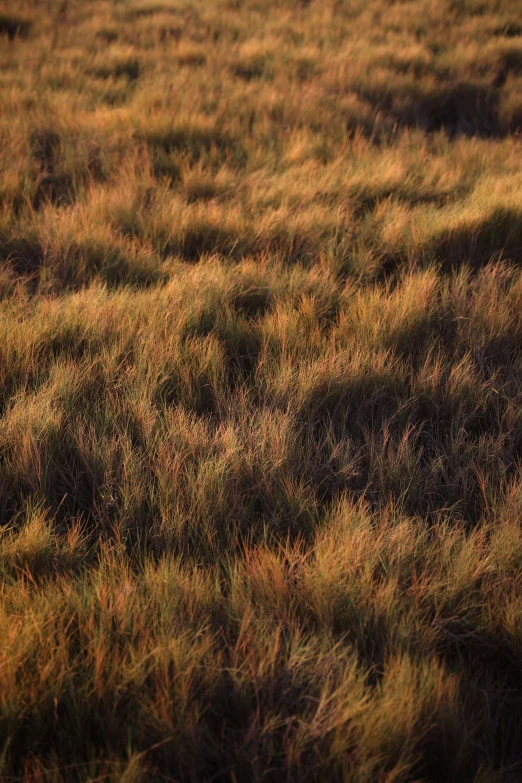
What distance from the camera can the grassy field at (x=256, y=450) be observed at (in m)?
1.18

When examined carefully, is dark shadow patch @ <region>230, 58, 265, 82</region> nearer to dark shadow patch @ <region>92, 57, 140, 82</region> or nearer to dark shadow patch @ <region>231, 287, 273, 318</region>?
dark shadow patch @ <region>92, 57, 140, 82</region>

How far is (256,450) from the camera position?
1822 mm

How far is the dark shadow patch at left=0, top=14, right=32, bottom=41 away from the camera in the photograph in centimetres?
626

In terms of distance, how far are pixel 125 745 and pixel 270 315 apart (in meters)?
1.77

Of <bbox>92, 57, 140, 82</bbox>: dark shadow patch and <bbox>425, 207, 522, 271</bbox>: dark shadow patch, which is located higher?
<bbox>92, 57, 140, 82</bbox>: dark shadow patch

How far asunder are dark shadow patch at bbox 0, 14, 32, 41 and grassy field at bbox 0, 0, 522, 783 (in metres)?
2.50

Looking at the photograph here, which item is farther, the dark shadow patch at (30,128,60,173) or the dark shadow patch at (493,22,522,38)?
the dark shadow patch at (493,22,522,38)

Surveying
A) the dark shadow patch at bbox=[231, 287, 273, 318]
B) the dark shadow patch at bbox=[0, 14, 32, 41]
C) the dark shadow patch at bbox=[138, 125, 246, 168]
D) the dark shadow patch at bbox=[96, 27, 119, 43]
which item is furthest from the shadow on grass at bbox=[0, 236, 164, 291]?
the dark shadow patch at bbox=[0, 14, 32, 41]

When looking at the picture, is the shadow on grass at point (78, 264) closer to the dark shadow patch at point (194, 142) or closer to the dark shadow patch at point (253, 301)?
the dark shadow patch at point (253, 301)

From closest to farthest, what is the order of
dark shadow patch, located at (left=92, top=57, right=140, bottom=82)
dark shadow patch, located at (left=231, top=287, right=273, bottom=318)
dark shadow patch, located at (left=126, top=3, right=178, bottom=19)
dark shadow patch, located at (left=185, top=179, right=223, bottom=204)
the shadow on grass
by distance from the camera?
dark shadow patch, located at (left=231, top=287, right=273, bottom=318) → the shadow on grass → dark shadow patch, located at (left=185, top=179, right=223, bottom=204) → dark shadow patch, located at (left=92, top=57, right=140, bottom=82) → dark shadow patch, located at (left=126, top=3, right=178, bottom=19)

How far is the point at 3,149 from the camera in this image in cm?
382

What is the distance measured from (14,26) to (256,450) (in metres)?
6.80

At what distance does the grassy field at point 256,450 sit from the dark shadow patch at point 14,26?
2.50 m

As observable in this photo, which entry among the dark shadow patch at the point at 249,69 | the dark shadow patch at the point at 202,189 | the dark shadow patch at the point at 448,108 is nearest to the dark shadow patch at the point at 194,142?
the dark shadow patch at the point at 202,189
